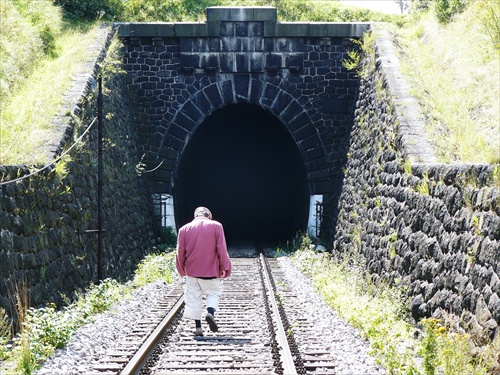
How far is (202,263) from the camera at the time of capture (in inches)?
307

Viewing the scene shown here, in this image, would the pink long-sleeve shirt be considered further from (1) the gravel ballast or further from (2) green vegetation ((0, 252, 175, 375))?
(2) green vegetation ((0, 252, 175, 375))

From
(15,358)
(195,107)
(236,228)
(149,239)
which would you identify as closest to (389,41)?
(195,107)

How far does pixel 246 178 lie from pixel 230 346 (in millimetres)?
21292

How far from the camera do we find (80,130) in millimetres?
11594

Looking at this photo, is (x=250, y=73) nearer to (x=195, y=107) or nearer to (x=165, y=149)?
(x=195, y=107)

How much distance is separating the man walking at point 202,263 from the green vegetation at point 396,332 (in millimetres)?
1690

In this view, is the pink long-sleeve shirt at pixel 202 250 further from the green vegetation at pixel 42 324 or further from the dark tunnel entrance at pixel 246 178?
the dark tunnel entrance at pixel 246 178

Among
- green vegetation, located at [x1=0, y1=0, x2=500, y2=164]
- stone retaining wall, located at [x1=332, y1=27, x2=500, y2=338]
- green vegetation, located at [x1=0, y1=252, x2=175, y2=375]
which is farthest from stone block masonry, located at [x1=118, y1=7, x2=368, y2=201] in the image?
green vegetation, located at [x1=0, y1=252, x2=175, y2=375]

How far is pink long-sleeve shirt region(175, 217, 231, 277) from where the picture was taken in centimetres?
780

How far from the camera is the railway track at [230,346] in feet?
21.0

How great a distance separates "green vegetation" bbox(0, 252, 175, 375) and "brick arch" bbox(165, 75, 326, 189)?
6772 mm

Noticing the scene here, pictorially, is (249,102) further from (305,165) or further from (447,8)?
(447,8)

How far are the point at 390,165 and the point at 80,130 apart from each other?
495 centimetres

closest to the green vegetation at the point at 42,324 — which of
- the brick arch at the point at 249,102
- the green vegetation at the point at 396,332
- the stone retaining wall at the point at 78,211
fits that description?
the stone retaining wall at the point at 78,211
